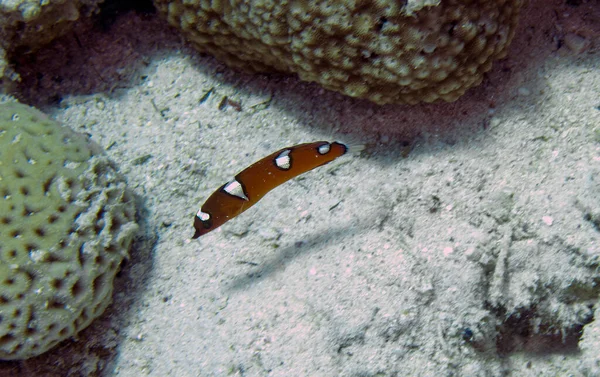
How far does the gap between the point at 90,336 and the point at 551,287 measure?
133 inches

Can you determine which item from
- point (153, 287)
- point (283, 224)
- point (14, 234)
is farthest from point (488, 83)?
point (14, 234)

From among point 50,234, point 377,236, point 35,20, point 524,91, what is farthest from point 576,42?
point 35,20

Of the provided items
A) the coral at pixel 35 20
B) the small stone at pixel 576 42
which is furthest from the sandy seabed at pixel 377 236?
the coral at pixel 35 20

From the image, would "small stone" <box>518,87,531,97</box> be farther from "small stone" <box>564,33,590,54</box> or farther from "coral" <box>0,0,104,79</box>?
"coral" <box>0,0,104,79</box>

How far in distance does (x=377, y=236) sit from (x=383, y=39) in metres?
1.38

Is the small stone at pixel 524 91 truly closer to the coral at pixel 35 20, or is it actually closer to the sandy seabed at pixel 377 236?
the sandy seabed at pixel 377 236

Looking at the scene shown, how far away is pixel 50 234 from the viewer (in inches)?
116

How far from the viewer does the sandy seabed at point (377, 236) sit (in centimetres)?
278

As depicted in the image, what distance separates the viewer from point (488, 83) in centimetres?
351

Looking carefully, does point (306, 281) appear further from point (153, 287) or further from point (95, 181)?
point (95, 181)

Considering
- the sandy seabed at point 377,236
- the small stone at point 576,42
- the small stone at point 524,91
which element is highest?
the small stone at point 576,42

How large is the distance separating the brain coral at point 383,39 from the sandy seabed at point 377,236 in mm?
449

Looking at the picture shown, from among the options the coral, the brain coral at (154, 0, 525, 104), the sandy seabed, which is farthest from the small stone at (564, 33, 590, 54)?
the coral

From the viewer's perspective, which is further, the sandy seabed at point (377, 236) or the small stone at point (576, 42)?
the small stone at point (576, 42)
